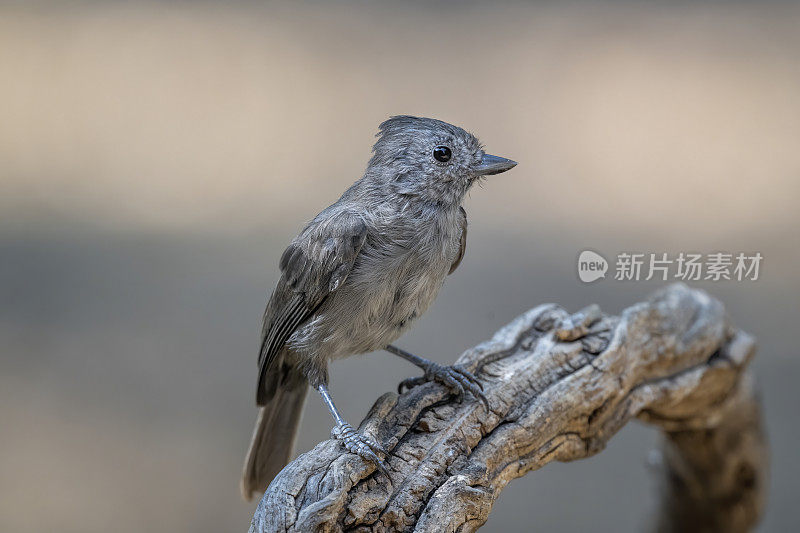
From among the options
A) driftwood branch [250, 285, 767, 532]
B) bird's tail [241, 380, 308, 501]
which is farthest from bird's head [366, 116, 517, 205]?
bird's tail [241, 380, 308, 501]

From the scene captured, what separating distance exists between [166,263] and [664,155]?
3.88m

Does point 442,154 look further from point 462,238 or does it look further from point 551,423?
point 551,423

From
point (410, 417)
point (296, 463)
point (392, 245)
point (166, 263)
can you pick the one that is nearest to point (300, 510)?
point (296, 463)

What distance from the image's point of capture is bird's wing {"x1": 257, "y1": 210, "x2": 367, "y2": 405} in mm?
2416

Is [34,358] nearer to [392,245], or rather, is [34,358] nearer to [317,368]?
[317,368]

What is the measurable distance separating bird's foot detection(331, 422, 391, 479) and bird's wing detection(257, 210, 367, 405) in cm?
46

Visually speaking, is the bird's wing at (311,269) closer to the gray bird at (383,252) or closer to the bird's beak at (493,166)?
the gray bird at (383,252)

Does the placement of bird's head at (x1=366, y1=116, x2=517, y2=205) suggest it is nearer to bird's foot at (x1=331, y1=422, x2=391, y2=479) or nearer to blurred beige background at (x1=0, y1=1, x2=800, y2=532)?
bird's foot at (x1=331, y1=422, x2=391, y2=479)

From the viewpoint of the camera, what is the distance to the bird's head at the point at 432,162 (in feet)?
8.14

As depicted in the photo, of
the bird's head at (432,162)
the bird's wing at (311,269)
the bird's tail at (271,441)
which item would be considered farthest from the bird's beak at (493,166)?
A: the bird's tail at (271,441)

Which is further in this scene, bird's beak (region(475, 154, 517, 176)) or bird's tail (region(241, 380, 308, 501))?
bird's tail (region(241, 380, 308, 501))

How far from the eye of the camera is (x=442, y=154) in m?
2.48

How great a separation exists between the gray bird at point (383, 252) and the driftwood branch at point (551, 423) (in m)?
0.15

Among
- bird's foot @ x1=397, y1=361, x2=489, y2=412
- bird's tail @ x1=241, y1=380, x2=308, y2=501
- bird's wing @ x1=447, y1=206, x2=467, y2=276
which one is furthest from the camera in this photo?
bird's tail @ x1=241, y1=380, x2=308, y2=501
